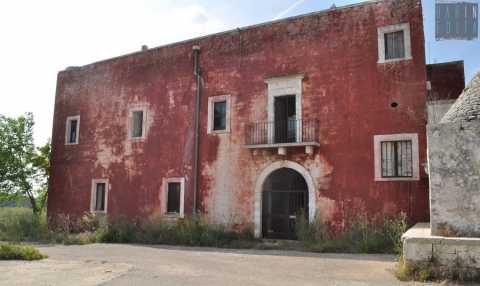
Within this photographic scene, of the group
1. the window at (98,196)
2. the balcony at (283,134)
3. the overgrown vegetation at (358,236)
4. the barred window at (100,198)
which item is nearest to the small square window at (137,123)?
the window at (98,196)

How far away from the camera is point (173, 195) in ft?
52.2

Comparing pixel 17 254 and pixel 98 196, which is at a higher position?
pixel 98 196

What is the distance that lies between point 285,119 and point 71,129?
10.8 metres

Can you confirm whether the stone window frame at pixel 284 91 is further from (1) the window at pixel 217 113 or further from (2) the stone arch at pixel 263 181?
(1) the window at pixel 217 113

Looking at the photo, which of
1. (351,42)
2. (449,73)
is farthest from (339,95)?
(449,73)

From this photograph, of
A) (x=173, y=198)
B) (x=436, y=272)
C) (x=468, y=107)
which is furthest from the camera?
(x=173, y=198)

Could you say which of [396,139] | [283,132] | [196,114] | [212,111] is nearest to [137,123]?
[196,114]

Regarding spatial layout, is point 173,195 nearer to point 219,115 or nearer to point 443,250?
point 219,115

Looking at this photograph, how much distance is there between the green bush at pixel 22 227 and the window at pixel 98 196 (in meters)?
2.03

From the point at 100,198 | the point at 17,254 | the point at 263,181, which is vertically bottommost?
the point at 17,254

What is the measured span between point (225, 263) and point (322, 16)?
29.3 feet

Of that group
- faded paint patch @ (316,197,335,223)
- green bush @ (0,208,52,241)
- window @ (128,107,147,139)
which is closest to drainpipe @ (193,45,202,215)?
window @ (128,107,147,139)

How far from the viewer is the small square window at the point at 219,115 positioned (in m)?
15.3

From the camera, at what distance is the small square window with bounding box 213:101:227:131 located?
15344 mm
